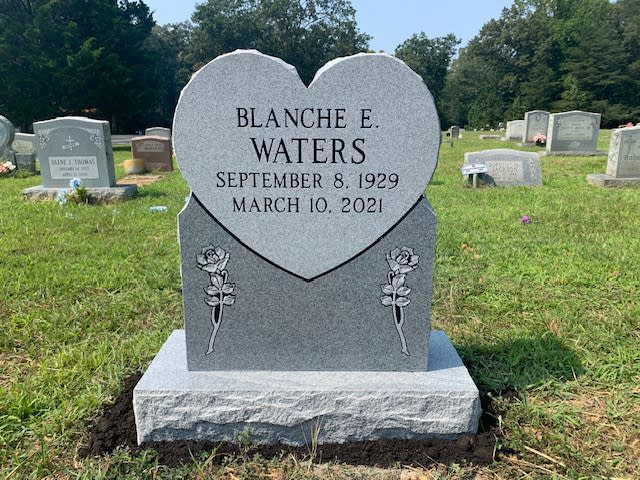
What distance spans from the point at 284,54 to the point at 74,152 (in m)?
40.8

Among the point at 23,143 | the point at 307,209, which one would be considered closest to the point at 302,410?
the point at 307,209

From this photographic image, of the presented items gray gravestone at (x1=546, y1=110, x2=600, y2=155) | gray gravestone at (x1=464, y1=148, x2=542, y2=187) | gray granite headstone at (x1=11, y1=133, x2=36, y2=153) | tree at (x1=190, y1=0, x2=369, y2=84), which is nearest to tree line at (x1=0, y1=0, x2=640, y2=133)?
tree at (x1=190, y1=0, x2=369, y2=84)

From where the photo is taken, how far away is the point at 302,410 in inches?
79.4

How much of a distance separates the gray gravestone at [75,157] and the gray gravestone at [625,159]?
7.77 m

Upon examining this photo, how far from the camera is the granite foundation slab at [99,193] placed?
7.21m

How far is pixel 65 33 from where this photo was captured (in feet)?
83.7

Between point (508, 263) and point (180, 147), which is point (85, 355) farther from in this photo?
point (508, 263)

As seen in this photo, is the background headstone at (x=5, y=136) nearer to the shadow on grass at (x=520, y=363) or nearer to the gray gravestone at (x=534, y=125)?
the shadow on grass at (x=520, y=363)

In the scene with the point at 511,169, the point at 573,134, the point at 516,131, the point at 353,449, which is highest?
the point at 516,131

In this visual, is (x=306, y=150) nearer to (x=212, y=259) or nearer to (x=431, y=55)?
(x=212, y=259)

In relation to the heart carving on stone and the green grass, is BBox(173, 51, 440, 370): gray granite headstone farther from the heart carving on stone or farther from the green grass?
the green grass

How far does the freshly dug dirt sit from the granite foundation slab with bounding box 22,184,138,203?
5734mm

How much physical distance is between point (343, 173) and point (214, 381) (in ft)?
3.30

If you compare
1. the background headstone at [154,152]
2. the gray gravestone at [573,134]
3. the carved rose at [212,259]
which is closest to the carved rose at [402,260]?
the carved rose at [212,259]
